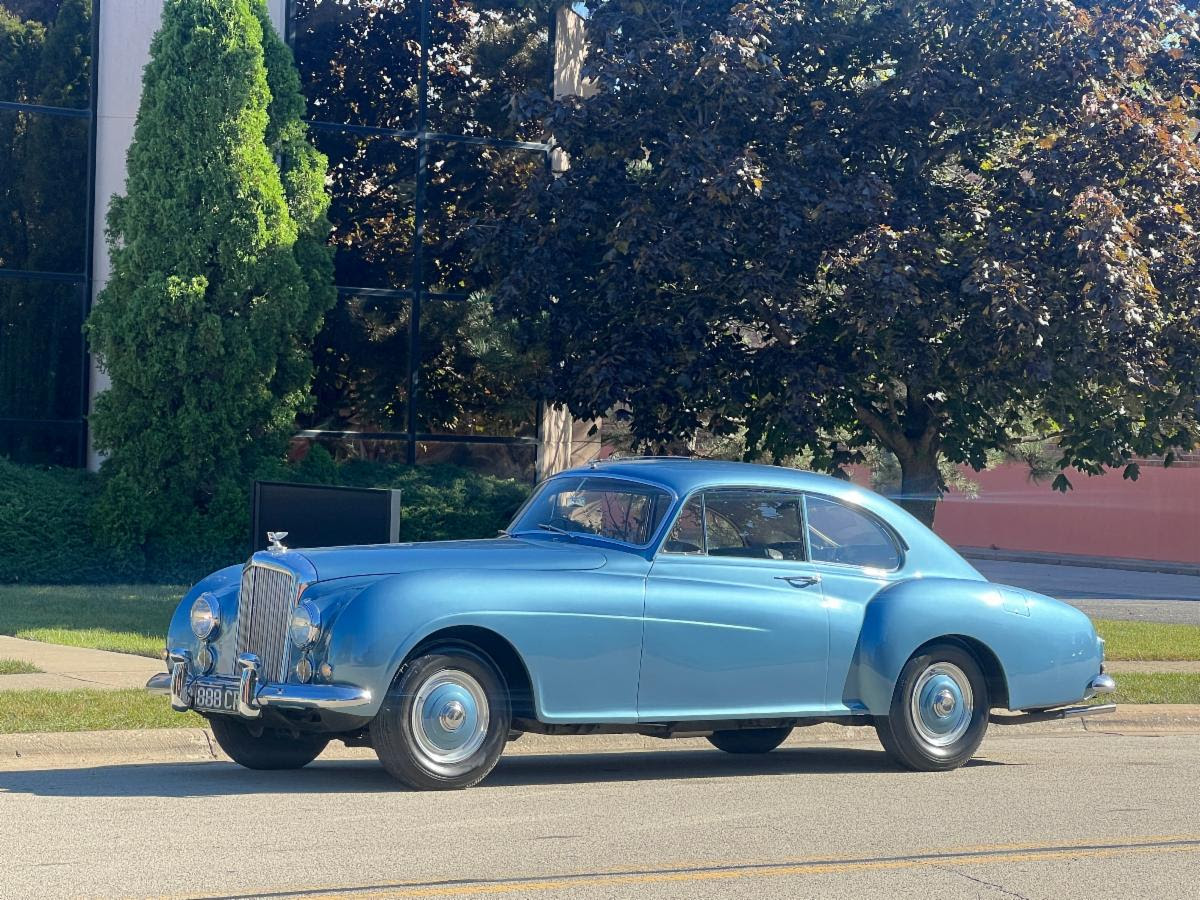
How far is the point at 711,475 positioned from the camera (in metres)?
8.74

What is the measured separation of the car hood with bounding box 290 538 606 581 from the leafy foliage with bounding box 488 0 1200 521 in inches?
233

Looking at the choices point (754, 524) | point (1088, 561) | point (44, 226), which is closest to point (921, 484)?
point (754, 524)

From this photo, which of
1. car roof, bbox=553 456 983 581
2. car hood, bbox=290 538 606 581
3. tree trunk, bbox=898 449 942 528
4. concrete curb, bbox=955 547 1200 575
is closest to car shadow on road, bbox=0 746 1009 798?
car hood, bbox=290 538 606 581

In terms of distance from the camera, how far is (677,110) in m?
14.8

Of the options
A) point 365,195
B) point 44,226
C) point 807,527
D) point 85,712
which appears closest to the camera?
point 807,527

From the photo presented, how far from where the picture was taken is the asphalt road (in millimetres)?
5961

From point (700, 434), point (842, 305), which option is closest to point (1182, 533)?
point (700, 434)

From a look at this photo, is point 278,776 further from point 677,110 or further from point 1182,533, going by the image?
point 1182,533

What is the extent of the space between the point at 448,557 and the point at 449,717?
0.80 metres

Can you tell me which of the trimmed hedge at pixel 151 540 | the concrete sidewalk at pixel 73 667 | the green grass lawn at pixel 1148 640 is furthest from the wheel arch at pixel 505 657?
the trimmed hedge at pixel 151 540

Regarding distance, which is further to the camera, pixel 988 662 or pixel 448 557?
pixel 988 662

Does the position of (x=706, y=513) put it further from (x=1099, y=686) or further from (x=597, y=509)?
(x=1099, y=686)

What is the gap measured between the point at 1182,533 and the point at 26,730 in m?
31.8

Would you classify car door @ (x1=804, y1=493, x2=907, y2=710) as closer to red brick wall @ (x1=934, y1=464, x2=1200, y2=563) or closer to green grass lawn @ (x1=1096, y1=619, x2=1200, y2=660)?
green grass lawn @ (x1=1096, y1=619, x2=1200, y2=660)
